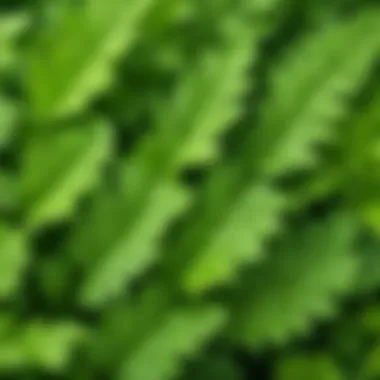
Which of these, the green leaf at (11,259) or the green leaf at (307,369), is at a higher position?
the green leaf at (11,259)

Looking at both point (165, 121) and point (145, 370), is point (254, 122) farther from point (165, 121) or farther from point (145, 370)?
point (145, 370)

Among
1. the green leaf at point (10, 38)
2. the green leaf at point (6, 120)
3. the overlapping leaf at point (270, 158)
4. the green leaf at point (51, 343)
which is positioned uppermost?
the green leaf at point (10, 38)

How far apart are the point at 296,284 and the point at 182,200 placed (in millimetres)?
106

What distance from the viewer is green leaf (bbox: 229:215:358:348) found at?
1.73 ft

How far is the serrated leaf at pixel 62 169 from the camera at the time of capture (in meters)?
0.51

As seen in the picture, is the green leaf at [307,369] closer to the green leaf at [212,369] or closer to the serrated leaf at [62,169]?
the green leaf at [212,369]

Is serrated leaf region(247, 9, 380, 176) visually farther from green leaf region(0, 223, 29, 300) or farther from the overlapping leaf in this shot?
green leaf region(0, 223, 29, 300)

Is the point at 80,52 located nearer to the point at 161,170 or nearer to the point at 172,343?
the point at 161,170

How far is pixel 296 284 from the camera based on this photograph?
0.54m

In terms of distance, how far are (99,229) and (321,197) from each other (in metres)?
0.17

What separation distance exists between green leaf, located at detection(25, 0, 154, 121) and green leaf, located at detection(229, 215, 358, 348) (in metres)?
0.18

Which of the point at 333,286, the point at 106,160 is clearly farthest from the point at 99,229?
the point at 333,286

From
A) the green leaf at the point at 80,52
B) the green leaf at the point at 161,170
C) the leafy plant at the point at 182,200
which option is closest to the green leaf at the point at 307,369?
the leafy plant at the point at 182,200

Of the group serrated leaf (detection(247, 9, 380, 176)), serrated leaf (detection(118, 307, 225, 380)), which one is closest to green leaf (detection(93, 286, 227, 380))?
serrated leaf (detection(118, 307, 225, 380))
